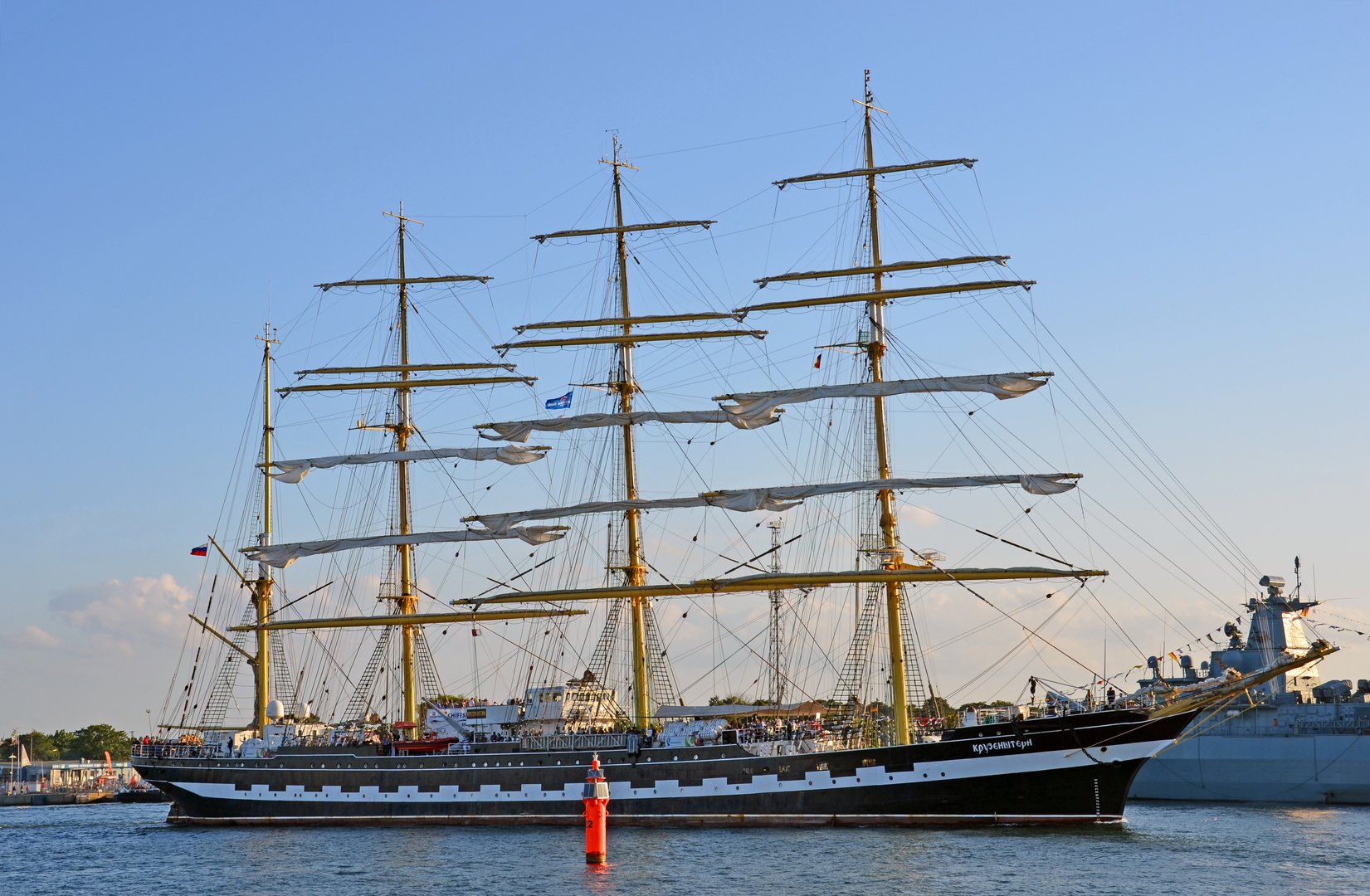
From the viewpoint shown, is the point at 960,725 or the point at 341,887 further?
the point at 960,725

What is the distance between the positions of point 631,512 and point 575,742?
37.3ft

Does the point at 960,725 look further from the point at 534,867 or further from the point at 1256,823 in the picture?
the point at 534,867

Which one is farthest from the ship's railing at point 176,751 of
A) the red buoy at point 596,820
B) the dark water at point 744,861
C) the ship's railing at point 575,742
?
the red buoy at point 596,820

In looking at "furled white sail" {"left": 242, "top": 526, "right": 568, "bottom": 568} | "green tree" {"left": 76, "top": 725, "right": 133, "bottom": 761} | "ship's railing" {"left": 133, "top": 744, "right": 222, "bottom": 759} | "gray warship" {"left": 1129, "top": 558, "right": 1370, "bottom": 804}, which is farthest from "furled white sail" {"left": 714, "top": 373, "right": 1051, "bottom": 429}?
"green tree" {"left": 76, "top": 725, "right": 133, "bottom": 761}

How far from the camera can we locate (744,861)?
37.9 m

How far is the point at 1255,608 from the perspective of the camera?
233 ft

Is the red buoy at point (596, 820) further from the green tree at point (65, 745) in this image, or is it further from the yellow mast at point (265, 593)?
the green tree at point (65, 745)

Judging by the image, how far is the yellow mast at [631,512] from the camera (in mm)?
56594

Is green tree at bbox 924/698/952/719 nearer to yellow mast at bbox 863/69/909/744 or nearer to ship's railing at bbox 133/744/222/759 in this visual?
yellow mast at bbox 863/69/909/744

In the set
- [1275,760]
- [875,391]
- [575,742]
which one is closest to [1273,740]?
[1275,760]

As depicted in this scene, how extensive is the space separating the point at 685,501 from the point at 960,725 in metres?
16.4

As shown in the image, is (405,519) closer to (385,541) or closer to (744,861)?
(385,541)

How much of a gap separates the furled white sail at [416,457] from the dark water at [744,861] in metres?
18.2

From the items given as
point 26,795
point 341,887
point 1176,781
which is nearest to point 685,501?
point 341,887
